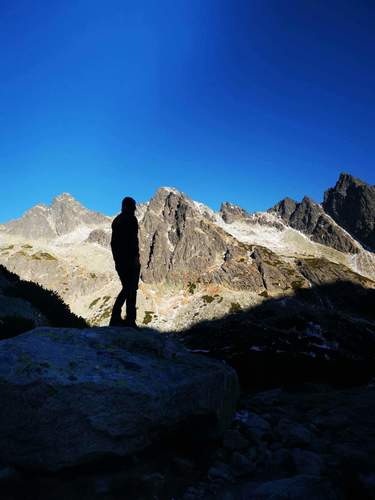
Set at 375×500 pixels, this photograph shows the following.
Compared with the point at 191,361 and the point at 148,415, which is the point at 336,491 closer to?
the point at 148,415

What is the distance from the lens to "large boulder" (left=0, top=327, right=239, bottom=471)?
6.95 metres

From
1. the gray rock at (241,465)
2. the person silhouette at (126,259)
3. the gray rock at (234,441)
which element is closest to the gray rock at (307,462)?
the gray rock at (241,465)

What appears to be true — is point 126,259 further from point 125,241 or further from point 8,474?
point 8,474

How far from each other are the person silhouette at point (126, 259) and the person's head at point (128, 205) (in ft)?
0.26

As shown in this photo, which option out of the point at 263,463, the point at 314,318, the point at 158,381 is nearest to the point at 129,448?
the point at 158,381

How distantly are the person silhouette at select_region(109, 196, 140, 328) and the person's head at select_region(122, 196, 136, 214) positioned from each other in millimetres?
79

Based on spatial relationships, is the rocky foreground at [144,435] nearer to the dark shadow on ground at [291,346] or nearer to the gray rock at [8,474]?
the gray rock at [8,474]

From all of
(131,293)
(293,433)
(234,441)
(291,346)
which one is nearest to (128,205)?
(131,293)

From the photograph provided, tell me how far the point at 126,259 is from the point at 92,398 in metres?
6.30

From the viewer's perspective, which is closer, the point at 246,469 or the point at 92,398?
the point at 92,398

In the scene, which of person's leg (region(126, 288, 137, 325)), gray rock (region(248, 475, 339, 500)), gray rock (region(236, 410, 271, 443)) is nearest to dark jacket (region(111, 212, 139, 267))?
person's leg (region(126, 288, 137, 325))

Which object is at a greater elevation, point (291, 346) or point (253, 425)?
point (291, 346)

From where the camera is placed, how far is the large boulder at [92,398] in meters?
6.95

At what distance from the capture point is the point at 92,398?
24.5 ft
